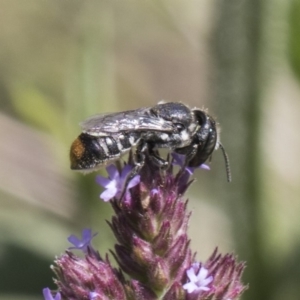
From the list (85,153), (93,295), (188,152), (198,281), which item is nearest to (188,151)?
(188,152)

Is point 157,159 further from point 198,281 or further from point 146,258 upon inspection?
point 198,281

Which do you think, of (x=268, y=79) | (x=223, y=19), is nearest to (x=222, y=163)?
(x=268, y=79)

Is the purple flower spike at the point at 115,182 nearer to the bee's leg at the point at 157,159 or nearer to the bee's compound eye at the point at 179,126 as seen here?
the bee's leg at the point at 157,159

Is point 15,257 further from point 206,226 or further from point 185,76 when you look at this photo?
point 185,76

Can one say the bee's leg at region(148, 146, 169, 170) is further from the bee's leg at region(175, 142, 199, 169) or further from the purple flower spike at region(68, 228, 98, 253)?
the purple flower spike at region(68, 228, 98, 253)

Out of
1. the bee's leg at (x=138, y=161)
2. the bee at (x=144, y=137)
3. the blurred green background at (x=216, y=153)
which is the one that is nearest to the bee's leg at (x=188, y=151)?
the bee at (x=144, y=137)
